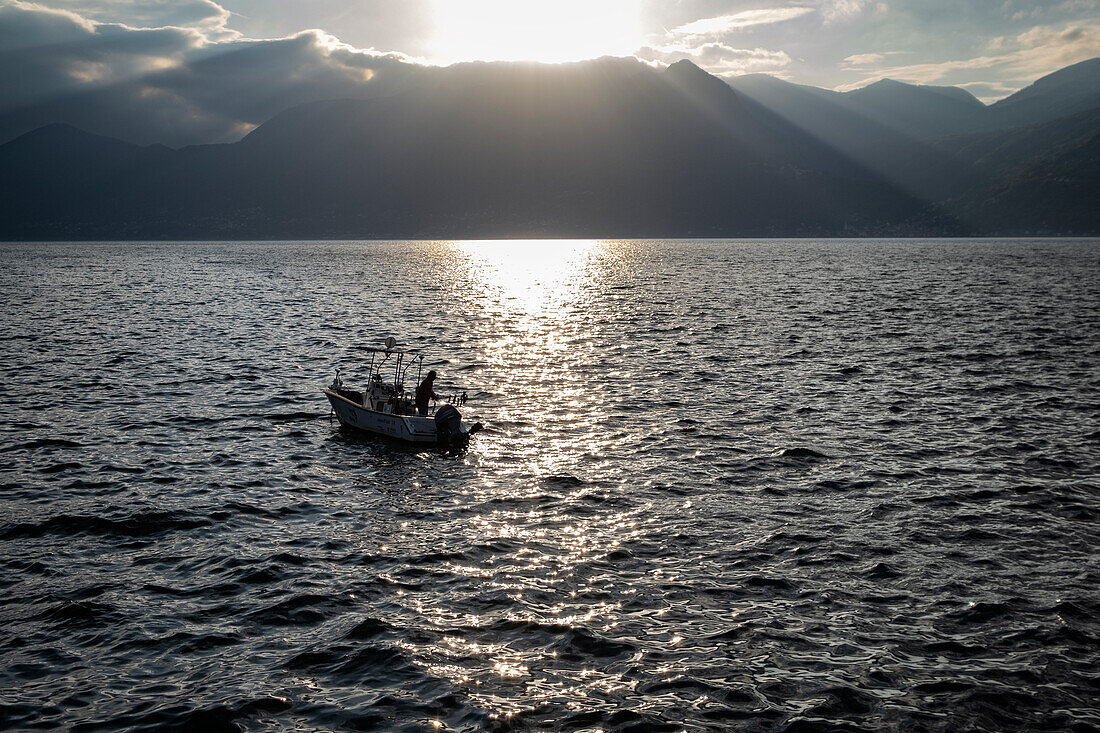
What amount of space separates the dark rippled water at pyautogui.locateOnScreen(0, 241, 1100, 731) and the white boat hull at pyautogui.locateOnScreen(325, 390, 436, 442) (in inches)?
47.1

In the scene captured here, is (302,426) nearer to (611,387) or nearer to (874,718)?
(611,387)

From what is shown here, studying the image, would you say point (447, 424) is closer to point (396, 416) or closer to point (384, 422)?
point (396, 416)

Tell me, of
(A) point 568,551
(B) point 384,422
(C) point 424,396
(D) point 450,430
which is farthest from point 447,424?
(A) point 568,551

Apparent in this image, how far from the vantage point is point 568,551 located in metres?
19.7

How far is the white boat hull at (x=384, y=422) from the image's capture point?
3059 cm

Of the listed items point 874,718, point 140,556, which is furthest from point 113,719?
point 874,718

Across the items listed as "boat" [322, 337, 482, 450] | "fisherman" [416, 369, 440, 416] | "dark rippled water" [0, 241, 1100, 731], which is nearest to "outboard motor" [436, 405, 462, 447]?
"boat" [322, 337, 482, 450]

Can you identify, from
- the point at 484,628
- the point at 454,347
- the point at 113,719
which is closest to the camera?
the point at 113,719

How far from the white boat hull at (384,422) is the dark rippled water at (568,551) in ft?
3.92

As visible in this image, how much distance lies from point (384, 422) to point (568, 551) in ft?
47.7

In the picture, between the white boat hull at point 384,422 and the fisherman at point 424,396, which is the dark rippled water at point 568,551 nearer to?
the white boat hull at point 384,422

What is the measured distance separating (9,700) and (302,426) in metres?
21.7

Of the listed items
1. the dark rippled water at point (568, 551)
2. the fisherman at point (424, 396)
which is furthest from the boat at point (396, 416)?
the dark rippled water at point (568, 551)

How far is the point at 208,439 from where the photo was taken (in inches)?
1243
